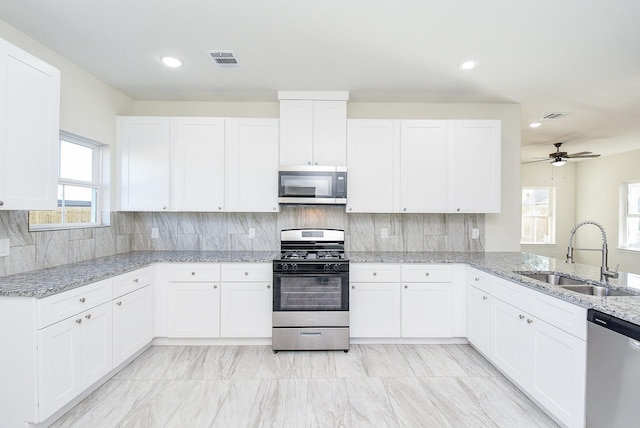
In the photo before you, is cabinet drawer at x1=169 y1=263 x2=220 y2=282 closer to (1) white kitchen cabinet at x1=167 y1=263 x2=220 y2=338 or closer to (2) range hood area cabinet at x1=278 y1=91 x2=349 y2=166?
(1) white kitchen cabinet at x1=167 y1=263 x2=220 y2=338

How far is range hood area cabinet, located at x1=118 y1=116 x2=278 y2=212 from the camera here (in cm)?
333

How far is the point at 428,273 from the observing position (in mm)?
3129

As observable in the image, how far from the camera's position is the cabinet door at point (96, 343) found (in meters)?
2.15

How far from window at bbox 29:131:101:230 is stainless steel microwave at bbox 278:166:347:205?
1.85 metres

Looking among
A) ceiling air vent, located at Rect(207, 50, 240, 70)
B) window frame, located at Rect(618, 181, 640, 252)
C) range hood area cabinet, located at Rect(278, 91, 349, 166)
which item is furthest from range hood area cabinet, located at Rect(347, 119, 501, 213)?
window frame, located at Rect(618, 181, 640, 252)

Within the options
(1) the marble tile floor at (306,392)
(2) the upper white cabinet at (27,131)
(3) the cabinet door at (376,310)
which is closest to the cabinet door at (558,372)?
(1) the marble tile floor at (306,392)

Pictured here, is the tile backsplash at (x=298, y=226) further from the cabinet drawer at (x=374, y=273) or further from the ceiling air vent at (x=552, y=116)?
the ceiling air vent at (x=552, y=116)

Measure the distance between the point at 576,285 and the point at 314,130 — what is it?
8.45 ft

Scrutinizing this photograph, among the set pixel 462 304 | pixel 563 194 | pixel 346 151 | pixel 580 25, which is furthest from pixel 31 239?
pixel 563 194

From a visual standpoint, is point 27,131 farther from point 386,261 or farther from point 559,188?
point 559,188

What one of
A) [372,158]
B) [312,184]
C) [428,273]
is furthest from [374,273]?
[372,158]

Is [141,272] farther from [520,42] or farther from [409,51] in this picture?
[520,42]

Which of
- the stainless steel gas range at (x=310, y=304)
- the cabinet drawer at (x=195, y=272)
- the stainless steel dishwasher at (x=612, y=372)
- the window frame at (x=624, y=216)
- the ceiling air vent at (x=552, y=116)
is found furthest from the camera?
the window frame at (x=624, y=216)

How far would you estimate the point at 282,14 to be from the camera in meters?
2.07
